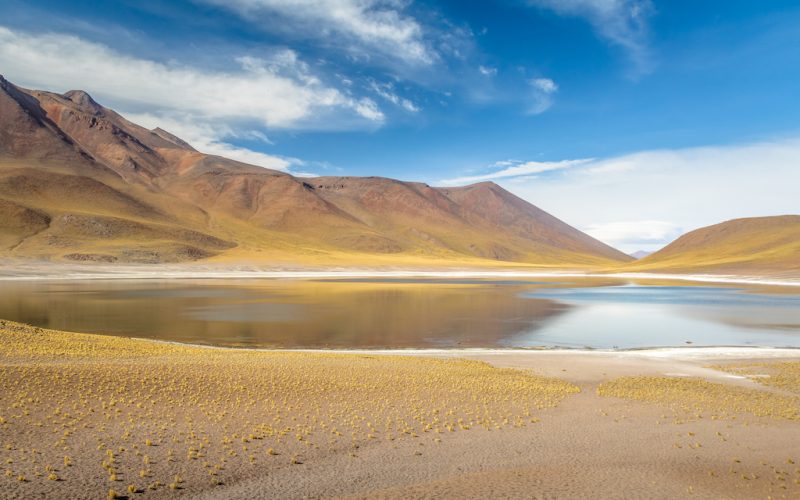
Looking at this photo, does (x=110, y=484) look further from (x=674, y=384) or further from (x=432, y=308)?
(x=432, y=308)

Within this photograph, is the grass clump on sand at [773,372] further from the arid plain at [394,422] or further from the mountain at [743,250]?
the mountain at [743,250]

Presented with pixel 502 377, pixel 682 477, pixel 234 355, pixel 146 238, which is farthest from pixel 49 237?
pixel 682 477

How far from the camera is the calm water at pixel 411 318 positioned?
108ft

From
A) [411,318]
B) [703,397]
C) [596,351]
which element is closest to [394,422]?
[703,397]

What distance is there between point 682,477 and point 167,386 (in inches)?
549

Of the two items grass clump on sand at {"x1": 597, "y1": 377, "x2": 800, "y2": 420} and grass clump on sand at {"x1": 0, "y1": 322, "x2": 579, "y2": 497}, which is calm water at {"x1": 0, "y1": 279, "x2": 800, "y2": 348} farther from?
grass clump on sand at {"x1": 597, "y1": 377, "x2": 800, "y2": 420}

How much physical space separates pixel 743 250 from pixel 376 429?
572 feet

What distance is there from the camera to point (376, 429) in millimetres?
13633

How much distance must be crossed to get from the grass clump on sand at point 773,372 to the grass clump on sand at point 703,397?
80.1 inches

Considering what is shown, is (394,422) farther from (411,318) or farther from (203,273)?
(203,273)

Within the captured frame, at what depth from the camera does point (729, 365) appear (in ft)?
80.0

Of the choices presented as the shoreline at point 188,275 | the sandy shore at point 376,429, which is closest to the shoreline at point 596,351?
the sandy shore at point 376,429

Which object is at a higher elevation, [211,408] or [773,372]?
[773,372]

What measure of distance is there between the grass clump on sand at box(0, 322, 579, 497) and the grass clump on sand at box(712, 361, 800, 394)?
789 cm
